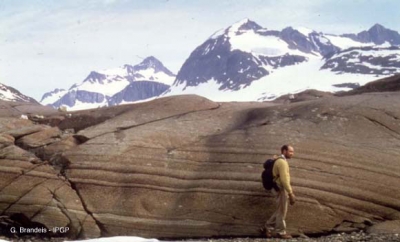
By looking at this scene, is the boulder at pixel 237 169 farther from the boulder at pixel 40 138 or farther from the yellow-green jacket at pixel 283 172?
the yellow-green jacket at pixel 283 172

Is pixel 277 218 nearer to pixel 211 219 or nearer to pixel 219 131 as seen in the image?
pixel 211 219

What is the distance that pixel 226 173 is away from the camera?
31688 mm

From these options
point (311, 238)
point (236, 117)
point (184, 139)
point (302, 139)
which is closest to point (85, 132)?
point (184, 139)

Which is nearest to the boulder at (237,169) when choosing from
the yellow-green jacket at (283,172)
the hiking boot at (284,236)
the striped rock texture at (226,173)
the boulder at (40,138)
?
the striped rock texture at (226,173)

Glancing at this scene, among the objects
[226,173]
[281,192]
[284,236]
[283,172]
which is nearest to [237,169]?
[226,173]

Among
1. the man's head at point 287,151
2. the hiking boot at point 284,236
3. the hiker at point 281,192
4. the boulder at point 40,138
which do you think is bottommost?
the hiking boot at point 284,236

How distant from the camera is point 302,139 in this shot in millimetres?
32781

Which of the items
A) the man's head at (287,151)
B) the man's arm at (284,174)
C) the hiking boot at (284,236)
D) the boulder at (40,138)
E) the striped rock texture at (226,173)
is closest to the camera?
the man's arm at (284,174)

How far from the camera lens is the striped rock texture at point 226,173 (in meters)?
29.5

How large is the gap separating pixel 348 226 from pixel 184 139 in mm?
10669

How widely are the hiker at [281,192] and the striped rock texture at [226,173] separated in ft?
4.74

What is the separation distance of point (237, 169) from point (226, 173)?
0.61m

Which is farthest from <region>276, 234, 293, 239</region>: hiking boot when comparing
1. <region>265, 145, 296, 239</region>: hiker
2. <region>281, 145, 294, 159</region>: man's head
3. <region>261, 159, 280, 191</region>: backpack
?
<region>281, 145, 294, 159</region>: man's head

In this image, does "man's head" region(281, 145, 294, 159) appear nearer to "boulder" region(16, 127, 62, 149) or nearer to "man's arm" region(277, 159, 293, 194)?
"man's arm" region(277, 159, 293, 194)
